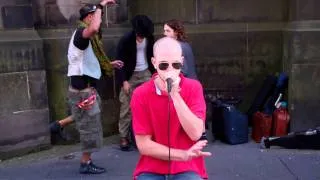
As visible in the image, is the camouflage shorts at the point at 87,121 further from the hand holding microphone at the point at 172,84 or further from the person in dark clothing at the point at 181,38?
the hand holding microphone at the point at 172,84

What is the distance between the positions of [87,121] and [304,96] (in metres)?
2.97

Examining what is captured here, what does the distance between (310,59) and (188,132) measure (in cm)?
400

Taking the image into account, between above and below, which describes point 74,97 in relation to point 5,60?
below

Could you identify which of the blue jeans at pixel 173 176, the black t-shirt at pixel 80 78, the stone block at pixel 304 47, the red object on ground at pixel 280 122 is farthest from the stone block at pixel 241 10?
the blue jeans at pixel 173 176

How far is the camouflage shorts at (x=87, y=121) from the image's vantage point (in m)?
5.09

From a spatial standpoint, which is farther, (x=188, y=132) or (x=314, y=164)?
(x=314, y=164)

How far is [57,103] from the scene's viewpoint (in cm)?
634

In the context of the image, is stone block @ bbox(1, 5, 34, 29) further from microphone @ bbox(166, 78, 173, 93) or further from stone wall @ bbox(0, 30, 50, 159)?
microphone @ bbox(166, 78, 173, 93)

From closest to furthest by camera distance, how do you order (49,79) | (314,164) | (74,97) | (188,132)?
(188,132)
(74,97)
(314,164)
(49,79)

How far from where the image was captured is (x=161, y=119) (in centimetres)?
292

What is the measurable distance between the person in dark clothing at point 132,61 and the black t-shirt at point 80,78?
3.09ft

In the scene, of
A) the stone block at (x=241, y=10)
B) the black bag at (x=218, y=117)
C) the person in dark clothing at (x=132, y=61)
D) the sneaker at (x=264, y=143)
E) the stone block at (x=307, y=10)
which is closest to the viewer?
the person in dark clothing at (x=132, y=61)

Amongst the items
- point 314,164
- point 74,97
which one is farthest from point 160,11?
point 314,164

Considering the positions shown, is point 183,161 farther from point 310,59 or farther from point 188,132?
point 310,59
